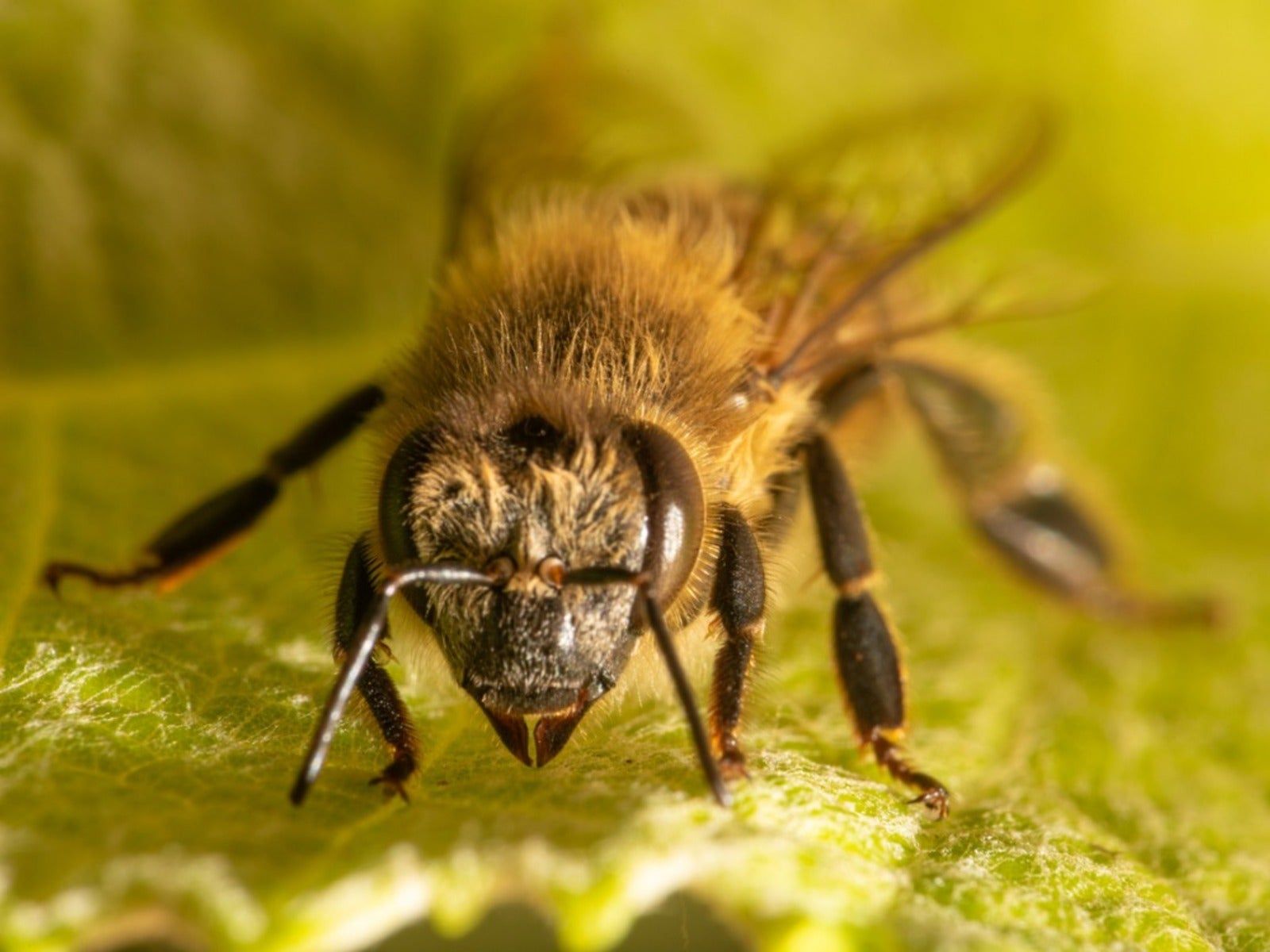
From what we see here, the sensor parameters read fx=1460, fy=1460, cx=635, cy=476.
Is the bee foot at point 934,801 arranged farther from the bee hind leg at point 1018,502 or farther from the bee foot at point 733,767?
the bee hind leg at point 1018,502

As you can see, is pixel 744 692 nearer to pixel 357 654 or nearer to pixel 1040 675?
pixel 357 654

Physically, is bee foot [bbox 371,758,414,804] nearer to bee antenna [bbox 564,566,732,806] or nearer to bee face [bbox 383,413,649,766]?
bee face [bbox 383,413,649,766]

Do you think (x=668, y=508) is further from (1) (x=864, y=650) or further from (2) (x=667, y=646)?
(1) (x=864, y=650)

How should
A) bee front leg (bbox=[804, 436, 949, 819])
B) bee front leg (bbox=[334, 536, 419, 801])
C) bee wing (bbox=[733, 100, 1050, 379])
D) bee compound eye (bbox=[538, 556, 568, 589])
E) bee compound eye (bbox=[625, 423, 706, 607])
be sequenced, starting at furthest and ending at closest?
bee wing (bbox=[733, 100, 1050, 379]) < bee front leg (bbox=[804, 436, 949, 819]) < bee front leg (bbox=[334, 536, 419, 801]) < bee compound eye (bbox=[625, 423, 706, 607]) < bee compound eye (bbox=[538, 556, 568, 589])

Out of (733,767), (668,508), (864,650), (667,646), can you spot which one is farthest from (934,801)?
(668,508)

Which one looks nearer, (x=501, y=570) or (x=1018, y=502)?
(x=501, y=570)

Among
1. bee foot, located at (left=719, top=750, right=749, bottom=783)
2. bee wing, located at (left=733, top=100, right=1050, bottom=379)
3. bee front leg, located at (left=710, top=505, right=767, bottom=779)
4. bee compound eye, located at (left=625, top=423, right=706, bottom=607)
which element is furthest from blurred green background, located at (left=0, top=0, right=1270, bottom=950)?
bee wing, located at (left=733, top=100, right=1050, bottom=379)
